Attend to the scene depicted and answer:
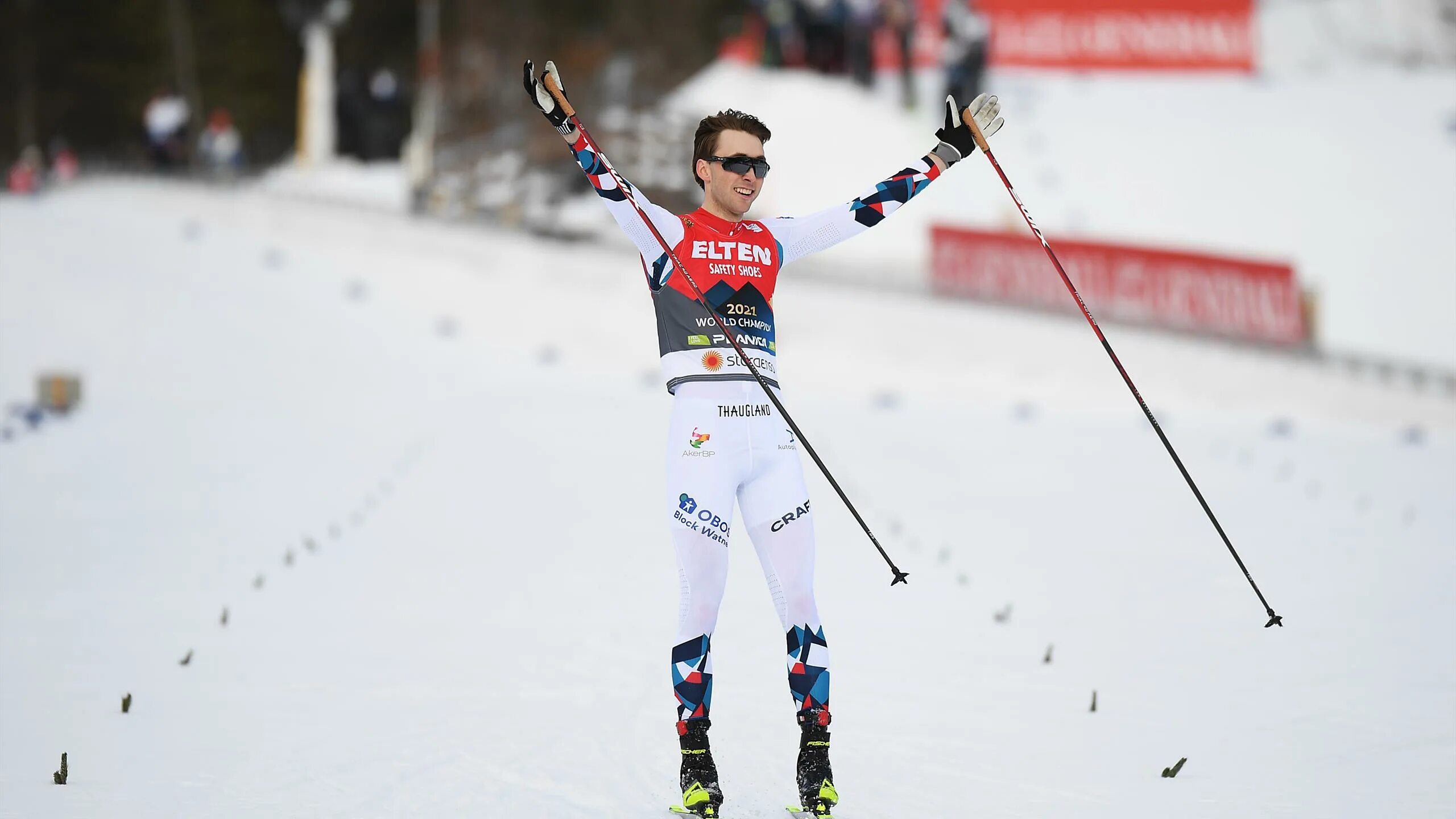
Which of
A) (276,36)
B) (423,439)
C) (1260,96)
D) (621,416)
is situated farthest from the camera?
(276,36)

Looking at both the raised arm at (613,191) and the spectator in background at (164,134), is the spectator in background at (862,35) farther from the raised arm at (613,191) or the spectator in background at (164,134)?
the raised arm at (613,191)

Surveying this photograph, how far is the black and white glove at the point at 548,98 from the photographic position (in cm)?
521

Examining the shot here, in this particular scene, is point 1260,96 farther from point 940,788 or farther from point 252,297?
point 940,788

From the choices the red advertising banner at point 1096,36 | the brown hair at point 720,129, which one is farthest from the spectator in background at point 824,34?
the brown hair at point 720,129

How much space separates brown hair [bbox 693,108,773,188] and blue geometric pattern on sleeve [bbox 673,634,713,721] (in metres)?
1.51

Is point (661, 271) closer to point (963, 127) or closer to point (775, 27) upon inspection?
point (963, 127)

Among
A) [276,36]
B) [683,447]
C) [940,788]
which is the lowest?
[940,788]

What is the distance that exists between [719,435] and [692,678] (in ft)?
2.56

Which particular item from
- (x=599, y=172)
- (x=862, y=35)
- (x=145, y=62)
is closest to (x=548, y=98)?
(x=599, y=172)

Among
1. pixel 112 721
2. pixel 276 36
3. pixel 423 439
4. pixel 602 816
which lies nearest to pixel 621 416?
pixel 423 439

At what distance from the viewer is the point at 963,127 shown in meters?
5.68

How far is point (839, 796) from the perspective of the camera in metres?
5.31

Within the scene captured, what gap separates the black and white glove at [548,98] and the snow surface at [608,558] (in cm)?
221

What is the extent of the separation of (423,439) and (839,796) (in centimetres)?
993
